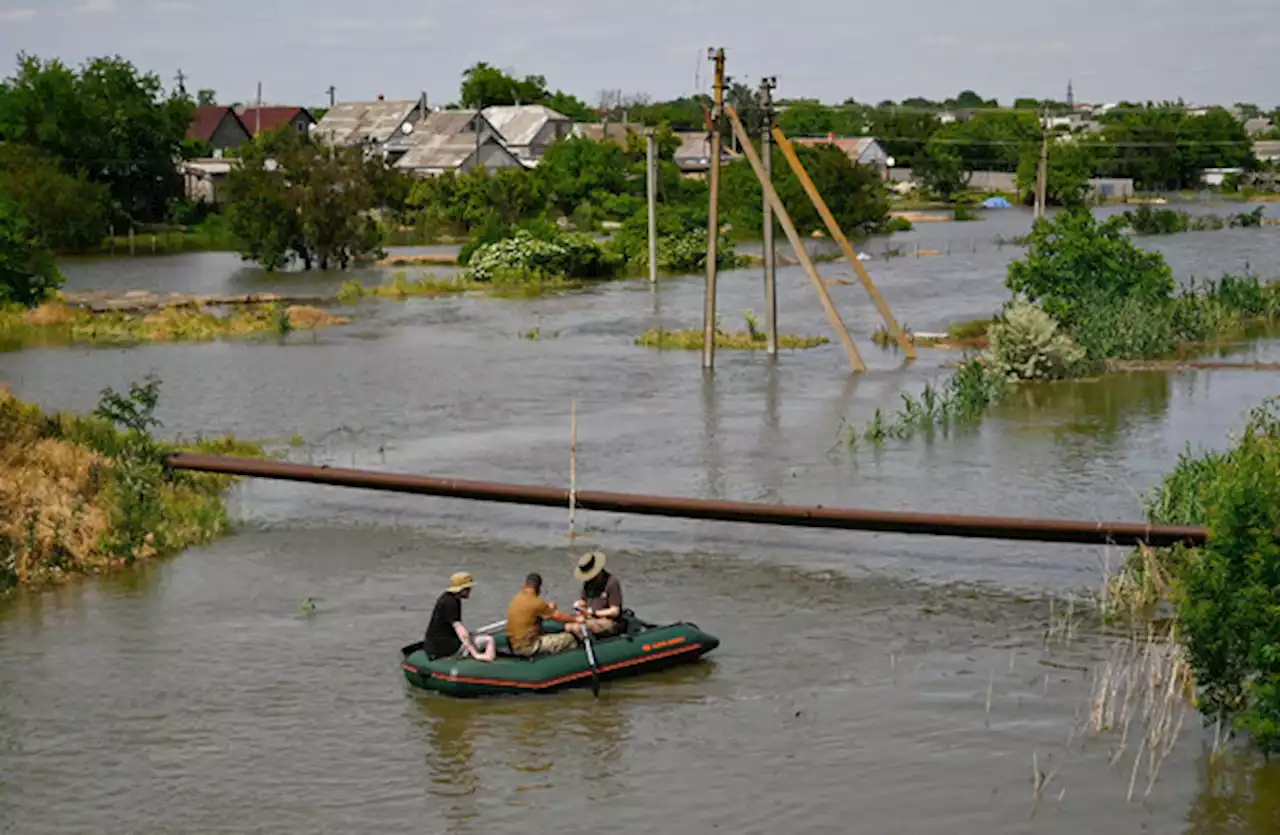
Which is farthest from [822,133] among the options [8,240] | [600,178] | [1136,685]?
[1136,685]

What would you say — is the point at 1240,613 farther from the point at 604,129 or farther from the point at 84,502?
the point at 604,129

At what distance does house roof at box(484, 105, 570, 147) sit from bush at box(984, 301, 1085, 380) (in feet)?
272

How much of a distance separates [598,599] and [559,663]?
0.97 meters

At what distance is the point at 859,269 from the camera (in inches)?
1542

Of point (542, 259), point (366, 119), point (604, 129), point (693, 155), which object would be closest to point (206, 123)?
point (366, 119)

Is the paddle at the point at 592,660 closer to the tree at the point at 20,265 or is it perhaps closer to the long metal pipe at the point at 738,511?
the long metal pipe at the point at 738,511

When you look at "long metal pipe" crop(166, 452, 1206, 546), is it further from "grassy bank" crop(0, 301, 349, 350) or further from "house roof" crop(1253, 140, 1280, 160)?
"house roof" crop(1253, 140, 1280, 160)

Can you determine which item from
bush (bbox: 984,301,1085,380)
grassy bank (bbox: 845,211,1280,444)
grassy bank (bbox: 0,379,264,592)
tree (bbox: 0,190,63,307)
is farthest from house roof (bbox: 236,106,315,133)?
grassy bank (bbox: 0,379,264,592)

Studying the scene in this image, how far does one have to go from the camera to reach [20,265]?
2032 inches

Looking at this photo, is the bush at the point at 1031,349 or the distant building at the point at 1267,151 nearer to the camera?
the bush at the point at 1031,349

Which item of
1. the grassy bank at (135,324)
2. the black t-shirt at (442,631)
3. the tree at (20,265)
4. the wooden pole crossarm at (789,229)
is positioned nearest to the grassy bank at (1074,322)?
the wooden pole crossarm at (789,229)

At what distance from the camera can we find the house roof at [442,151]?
4048 inches

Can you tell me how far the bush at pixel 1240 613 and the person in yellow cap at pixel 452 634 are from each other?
6.58m

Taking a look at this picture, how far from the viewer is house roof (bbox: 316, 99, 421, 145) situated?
118 m
